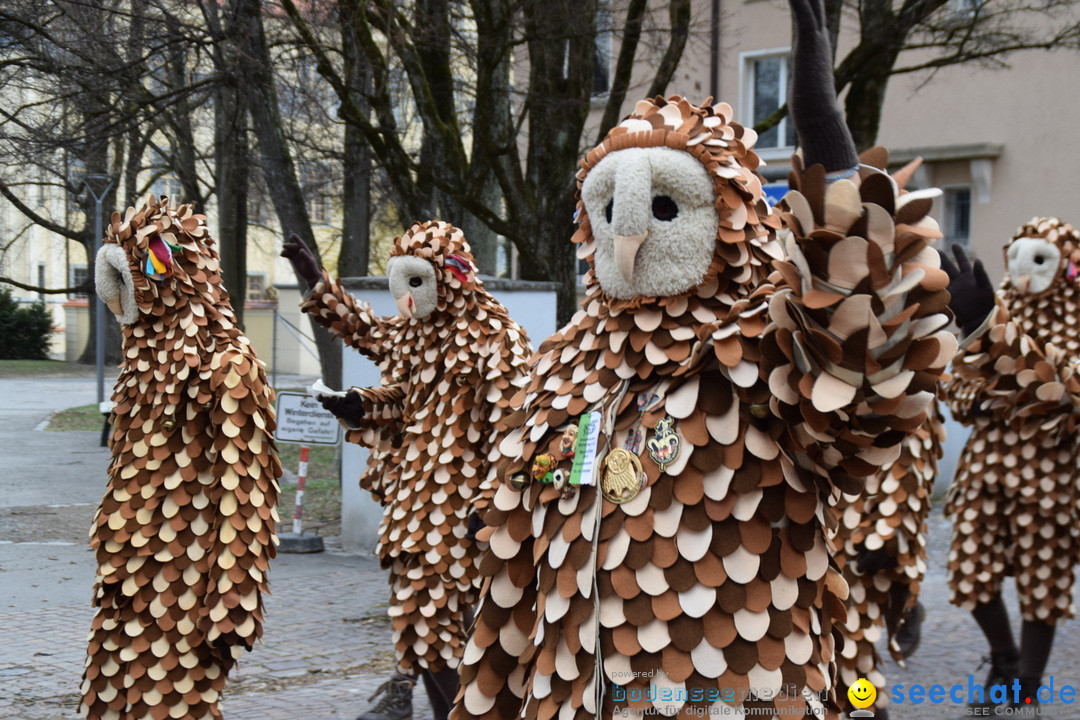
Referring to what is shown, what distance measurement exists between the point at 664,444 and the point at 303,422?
7.17 m

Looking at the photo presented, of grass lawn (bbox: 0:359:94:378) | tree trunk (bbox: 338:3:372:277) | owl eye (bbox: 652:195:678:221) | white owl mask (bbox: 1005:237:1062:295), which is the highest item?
tree trunk (bbox: 338:3:372:277)

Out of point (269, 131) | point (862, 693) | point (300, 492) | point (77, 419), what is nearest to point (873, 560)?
point (862, 693)

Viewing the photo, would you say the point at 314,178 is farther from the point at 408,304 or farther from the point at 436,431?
the point at 436,431

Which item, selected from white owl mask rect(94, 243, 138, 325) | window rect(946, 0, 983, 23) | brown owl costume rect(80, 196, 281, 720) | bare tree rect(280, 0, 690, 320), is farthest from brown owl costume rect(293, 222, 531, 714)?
window rect(946, 0, 983, 23)

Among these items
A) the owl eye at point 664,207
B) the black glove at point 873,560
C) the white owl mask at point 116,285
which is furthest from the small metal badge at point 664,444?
the white owl mask at point 116,285

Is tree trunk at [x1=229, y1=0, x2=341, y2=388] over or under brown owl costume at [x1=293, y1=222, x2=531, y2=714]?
over

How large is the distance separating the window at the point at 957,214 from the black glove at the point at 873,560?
12.7m

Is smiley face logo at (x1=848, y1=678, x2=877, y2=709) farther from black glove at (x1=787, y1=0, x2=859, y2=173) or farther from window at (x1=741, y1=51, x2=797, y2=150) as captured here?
window at (x1=741, y1=51, x2=797, y2=150)

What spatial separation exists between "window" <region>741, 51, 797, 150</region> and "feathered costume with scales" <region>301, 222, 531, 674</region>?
1273 cm

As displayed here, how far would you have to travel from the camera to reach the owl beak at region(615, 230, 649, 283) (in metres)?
2.39

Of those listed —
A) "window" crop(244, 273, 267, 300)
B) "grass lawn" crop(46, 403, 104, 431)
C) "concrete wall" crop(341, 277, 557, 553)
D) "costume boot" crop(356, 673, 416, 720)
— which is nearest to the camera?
"costume boot" crop(356, 673, 416, 720)

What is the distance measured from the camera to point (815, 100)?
1.95 meters

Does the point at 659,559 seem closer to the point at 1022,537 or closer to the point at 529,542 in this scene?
the point at 529,542

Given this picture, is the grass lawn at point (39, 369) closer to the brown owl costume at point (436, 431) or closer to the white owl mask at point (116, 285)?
the brown owl costume at point (436, 431)
